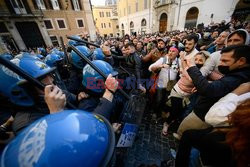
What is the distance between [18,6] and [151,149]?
28.8 meters

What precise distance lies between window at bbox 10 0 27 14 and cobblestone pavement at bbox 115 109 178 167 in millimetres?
27752

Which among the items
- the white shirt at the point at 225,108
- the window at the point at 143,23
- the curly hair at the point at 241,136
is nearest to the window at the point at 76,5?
the window at the point at 143,23

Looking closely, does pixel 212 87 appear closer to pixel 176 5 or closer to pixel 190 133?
pixel 190 133

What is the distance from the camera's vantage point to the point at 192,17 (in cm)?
2269

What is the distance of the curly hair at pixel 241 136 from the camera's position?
0.89m

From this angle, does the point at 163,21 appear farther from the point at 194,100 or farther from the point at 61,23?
the point at 194,100

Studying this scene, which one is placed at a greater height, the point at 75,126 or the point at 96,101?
the point at 75,126

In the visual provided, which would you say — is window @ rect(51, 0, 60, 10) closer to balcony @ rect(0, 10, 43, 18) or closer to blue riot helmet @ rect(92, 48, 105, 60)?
balcony @ rect(0, 10, 43, 18)

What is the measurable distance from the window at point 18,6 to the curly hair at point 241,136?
2891 cm

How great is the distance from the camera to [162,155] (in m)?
2.60

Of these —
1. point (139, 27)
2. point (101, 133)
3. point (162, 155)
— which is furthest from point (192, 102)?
point (139, 27)

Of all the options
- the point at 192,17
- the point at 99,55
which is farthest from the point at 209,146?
the point at 192,17

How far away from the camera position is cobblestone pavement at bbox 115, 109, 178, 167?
2.45 m

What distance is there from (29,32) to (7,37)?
3281 millimetres
